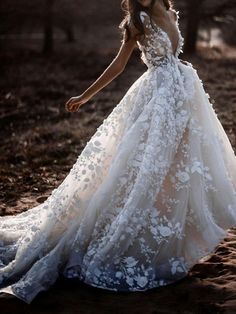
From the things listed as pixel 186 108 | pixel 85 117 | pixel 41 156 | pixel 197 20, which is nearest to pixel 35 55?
pixel 197 20

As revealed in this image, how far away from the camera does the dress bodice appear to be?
4.16 metres

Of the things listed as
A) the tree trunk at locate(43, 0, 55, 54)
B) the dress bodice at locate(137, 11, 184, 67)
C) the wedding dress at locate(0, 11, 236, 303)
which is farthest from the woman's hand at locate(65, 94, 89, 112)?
the tree trunk at locate(43, 0, 55, 54)

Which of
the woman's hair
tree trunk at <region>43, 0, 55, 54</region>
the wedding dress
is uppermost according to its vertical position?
tree trunk at <region>43, 0, 55, 54</region>

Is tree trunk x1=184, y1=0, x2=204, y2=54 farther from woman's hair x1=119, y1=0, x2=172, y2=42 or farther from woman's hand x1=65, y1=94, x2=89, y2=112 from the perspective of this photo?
woman's hair x1=119, y1=0, x2=172, y2=42

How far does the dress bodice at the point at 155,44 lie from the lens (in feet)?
13.6

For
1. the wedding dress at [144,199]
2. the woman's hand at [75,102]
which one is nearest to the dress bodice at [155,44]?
the wedding dress at [144,199]

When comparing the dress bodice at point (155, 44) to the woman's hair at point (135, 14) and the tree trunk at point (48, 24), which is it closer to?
the woman's hair at point (135, 14)

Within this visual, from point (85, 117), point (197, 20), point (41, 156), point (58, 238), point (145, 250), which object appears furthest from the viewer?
point (197, 20)

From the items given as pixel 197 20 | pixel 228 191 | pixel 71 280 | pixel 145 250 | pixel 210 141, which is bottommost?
pixel 71 280

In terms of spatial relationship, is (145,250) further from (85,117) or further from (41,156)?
(85,117)

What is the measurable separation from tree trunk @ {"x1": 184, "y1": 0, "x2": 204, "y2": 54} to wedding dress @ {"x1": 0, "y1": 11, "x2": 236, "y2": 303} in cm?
1645

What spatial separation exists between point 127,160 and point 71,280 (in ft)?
3.17

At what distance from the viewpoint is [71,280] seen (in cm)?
423

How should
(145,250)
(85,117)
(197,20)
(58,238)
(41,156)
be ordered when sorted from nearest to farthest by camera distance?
(145,250) < (58,238) < (41,156) < (85,117) < (197,20)
